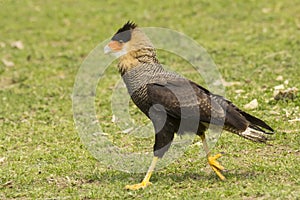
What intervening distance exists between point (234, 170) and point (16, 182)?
94.3 inches

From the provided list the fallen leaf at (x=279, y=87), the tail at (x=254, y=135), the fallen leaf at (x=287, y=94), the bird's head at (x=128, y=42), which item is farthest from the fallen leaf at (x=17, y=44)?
the tail at (x=254, y=135)

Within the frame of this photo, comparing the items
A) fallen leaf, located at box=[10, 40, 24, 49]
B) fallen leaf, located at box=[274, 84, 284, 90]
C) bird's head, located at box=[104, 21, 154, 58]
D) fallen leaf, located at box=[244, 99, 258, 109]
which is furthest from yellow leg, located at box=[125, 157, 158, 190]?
fallen leaf, located at box=[10, 40, 24, 49]

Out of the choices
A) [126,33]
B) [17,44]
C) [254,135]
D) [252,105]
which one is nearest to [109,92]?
[252,105]

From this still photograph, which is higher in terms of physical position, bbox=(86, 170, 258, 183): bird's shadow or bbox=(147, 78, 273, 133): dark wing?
bbox=(147, 78, 273, 133): dark wing

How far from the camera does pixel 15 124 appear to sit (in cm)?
1013

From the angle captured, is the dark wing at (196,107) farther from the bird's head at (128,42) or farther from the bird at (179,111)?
the bird's head at (128,42)

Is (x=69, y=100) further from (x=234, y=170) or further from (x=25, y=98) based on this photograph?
(x=234, y=170)

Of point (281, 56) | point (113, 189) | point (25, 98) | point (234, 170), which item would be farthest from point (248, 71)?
point (113, 189)

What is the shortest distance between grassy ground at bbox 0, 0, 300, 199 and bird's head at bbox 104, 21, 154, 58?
1.38 m

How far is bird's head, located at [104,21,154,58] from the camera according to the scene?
24.8 ft

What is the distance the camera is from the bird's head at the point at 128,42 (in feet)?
24.8

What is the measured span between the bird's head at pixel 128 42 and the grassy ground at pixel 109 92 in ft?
4.53

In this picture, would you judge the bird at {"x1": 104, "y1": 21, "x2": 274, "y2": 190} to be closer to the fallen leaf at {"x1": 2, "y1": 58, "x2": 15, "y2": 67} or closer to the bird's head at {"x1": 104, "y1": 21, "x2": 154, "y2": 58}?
the bird's head at {"x1": 104, "y1": 21, "x2": 154, "y2": 58}

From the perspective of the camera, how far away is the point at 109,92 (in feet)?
37.8
